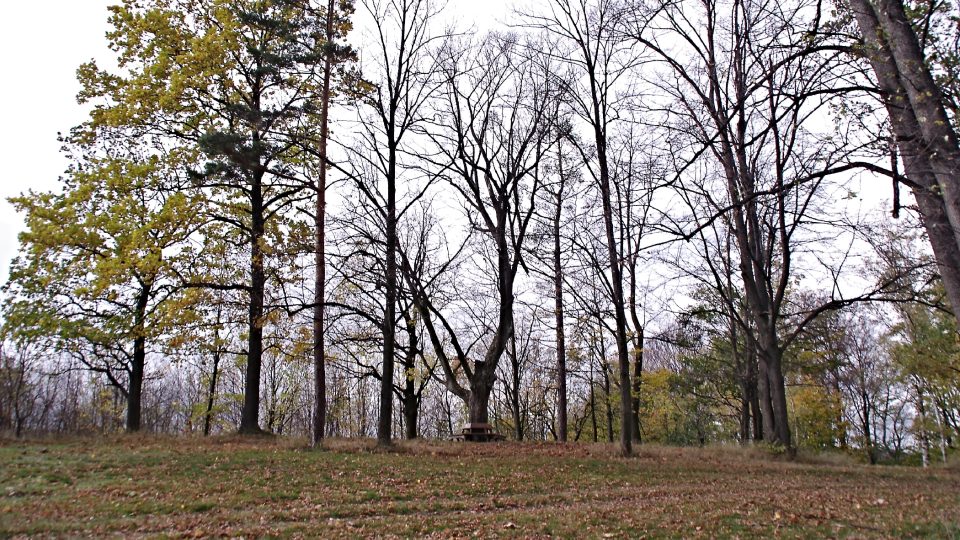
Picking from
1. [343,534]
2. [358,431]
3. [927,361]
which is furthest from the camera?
[358,431]

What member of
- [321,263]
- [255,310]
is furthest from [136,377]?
[321,263]

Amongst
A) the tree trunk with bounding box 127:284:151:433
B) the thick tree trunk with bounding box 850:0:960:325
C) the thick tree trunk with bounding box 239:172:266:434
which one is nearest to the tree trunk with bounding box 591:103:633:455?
the thick tree trunk with bounding box 850:0:960:325

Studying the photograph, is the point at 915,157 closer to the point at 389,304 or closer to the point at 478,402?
the point at 389,304

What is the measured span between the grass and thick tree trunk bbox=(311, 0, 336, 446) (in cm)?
109

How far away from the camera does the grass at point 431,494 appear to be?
24.9ft

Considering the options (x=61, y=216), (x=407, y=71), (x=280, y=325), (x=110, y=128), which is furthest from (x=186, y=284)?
(x=407, y=71)

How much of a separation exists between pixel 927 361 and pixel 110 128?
34.1 m

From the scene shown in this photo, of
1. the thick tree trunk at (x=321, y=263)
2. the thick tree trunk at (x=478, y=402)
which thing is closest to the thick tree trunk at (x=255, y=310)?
the thick tree trunk at (x=321, y=263)

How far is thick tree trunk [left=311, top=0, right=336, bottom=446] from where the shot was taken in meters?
15.9

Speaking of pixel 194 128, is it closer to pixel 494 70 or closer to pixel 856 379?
pixel 494 70

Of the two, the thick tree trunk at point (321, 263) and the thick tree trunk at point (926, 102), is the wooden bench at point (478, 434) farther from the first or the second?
the thick tree trunk at point (926, 102)

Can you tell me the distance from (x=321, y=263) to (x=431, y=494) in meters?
8.30

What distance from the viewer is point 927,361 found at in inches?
1003

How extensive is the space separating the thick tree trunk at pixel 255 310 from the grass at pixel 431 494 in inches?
84.7
